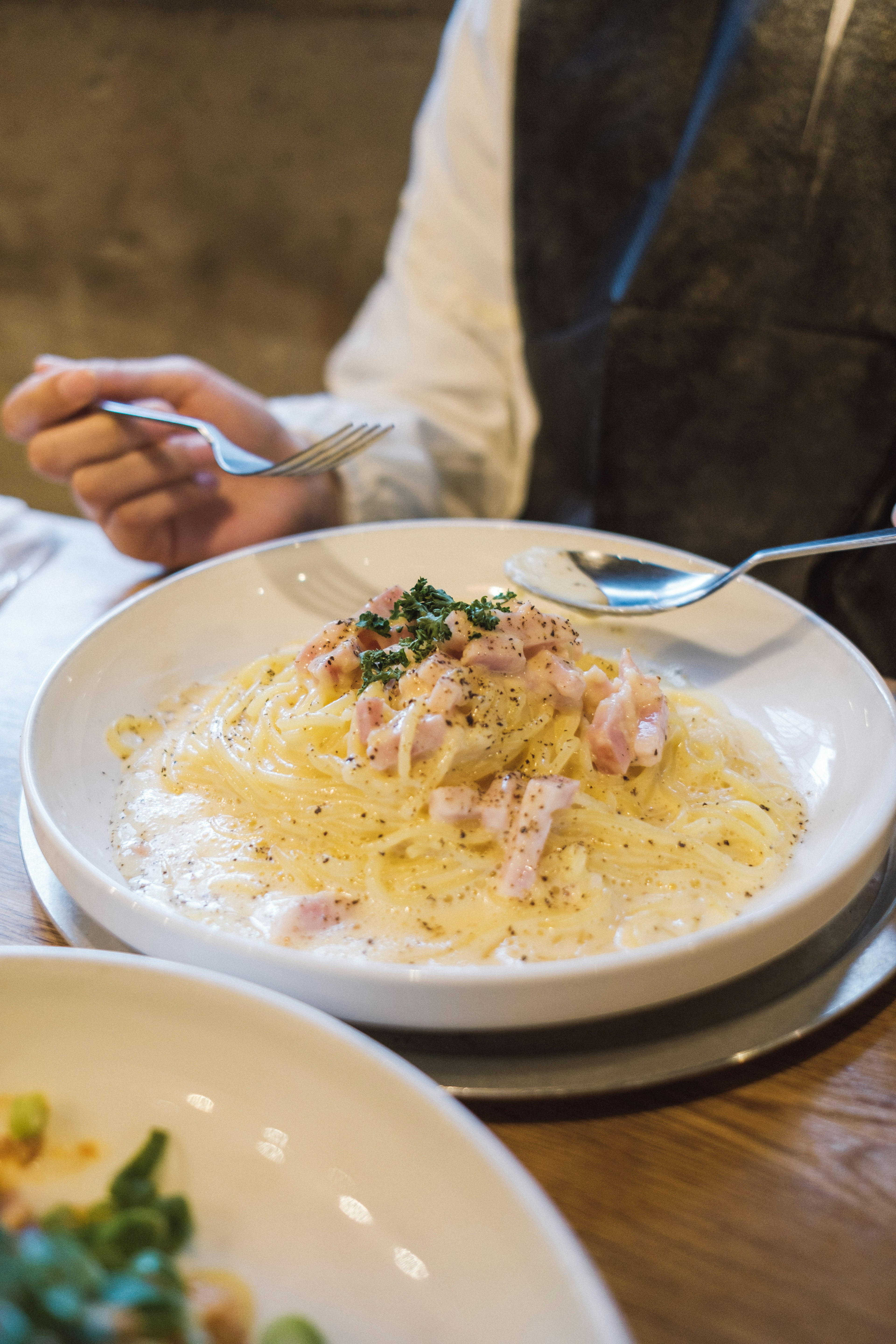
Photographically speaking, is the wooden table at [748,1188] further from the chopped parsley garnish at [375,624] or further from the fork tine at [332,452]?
the fork tine at [332,452]

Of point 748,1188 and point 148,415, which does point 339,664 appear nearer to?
point 148,415

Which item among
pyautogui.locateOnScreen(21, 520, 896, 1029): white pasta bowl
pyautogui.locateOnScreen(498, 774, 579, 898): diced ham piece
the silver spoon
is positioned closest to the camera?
pyautogui.locateOnScreen(21, 520, 896, 1029): white pasta bowl

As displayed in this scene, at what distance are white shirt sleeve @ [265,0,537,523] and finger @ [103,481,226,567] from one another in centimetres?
66

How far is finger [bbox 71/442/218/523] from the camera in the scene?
2.39 m

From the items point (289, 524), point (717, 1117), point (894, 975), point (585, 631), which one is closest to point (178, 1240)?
point (717, 1117)

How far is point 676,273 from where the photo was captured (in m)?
2.70

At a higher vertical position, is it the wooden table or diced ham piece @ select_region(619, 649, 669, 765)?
diced ham piece @ select_region(619, 649, 669, 765)

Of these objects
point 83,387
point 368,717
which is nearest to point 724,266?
point 83,387

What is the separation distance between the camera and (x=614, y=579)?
201 cm

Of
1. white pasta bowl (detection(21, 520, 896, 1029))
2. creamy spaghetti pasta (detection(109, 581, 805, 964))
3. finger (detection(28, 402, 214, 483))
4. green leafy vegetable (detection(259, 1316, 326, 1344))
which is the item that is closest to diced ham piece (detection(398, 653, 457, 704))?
creamy spaghetti pasta (detection(109, 581, 805, 964))

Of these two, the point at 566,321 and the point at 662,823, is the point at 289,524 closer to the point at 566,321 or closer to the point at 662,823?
the point at 566,321

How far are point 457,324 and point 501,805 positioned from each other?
247 centimetres

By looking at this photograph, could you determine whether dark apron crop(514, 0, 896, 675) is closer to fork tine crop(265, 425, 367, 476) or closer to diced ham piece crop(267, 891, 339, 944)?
fork tine crop(265, 425, 367, 476)

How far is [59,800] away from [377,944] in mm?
549
